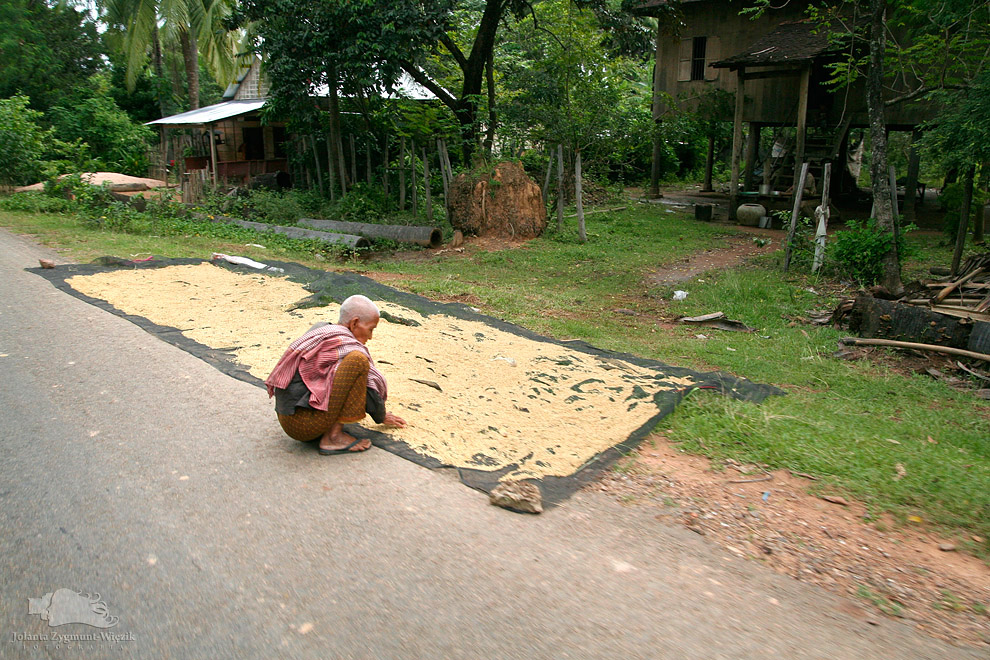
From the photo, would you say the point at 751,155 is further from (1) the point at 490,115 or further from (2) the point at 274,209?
(2) the point at 274,209

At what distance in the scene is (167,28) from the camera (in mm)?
23672

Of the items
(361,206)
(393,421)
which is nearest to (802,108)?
(361,206)

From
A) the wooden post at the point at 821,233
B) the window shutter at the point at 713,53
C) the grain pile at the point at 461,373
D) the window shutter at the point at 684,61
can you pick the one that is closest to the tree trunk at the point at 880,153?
the wooden post at the point at 821,233

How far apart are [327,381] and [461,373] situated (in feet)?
5.44

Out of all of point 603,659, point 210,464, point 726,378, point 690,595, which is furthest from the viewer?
point 726,378

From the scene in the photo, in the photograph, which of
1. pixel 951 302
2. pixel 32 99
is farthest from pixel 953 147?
pixel 32 99

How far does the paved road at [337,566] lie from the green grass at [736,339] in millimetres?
1340

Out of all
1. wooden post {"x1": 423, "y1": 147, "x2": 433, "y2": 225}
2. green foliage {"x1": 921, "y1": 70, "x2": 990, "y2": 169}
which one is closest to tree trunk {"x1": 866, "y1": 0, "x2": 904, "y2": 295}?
green foliage {"x1": 921, "y1": 70, "x2": 990, "y2": 169}

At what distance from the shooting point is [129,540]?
10.1 ft

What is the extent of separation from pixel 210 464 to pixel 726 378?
4114 millimetres

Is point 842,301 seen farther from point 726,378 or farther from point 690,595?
point 690,595

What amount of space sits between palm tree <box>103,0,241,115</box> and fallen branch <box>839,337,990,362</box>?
22532 millimetres

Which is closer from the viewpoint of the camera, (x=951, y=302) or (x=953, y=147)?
(x=951, y=302)
